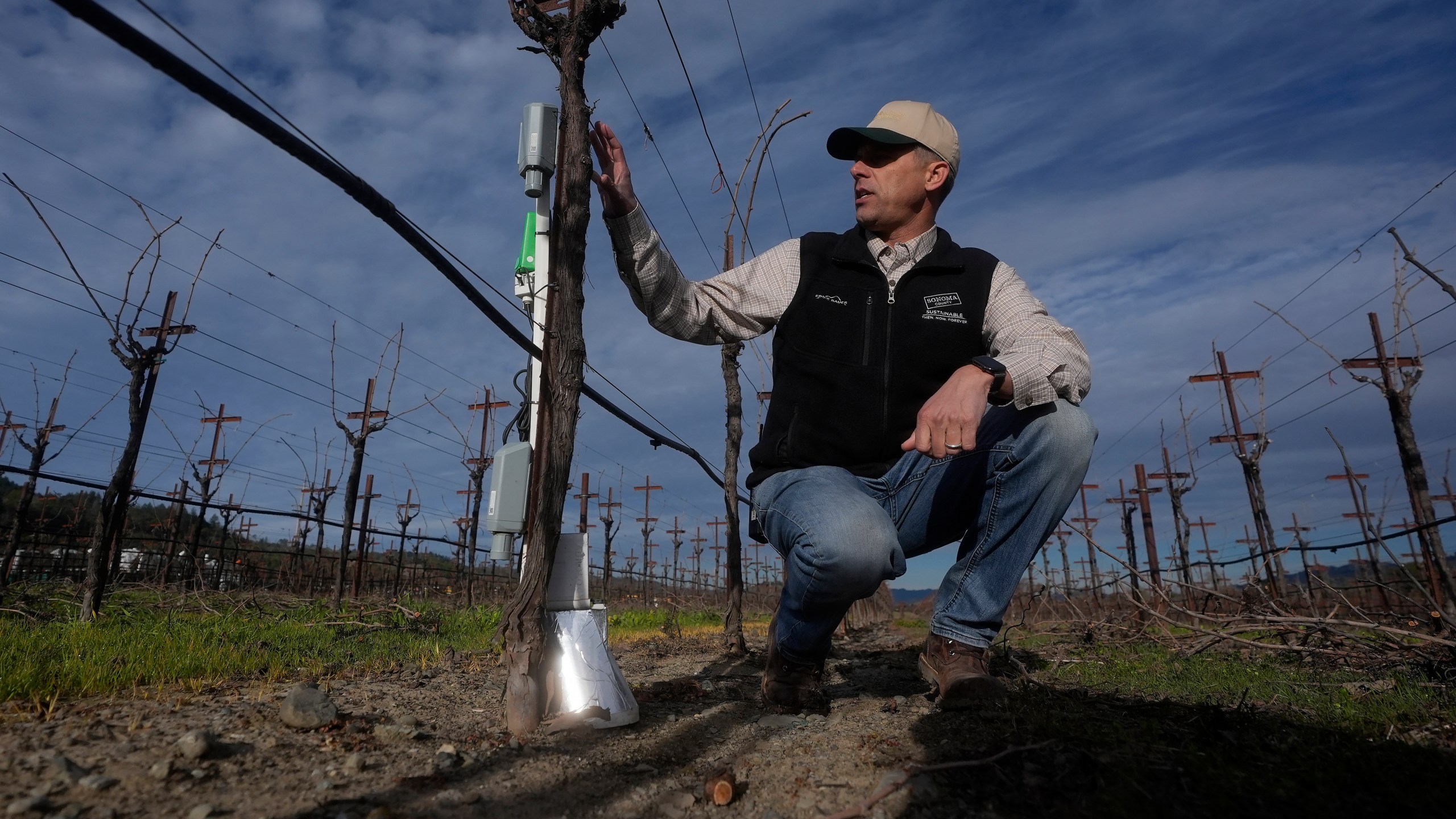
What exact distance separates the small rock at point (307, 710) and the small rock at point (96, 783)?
46 cm

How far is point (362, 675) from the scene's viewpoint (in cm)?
300

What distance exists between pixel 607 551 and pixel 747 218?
2064cm

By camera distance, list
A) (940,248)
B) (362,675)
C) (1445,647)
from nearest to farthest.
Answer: (940,248), (1445,647), (362,675)

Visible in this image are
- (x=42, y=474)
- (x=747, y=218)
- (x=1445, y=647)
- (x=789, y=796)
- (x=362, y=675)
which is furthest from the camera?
(x=747, y=218)

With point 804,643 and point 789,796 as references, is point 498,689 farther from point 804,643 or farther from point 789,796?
point 789,796

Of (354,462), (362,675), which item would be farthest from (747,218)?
(354,462)

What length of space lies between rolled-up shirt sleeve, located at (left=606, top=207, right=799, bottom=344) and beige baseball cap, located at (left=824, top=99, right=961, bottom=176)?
38cm

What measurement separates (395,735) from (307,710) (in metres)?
0.26

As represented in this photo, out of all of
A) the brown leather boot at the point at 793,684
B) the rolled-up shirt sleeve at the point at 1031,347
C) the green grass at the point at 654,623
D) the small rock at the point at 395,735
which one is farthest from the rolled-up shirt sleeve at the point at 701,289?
the green grass at the point at 654,623

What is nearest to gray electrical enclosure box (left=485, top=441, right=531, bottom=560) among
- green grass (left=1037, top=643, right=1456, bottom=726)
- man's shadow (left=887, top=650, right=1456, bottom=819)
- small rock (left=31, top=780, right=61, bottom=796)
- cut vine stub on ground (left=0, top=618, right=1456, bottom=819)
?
cut vine stub on ground (left=0, top=618, right=1456, bottom=819)

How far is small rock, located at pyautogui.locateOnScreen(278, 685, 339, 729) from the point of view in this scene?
1714 mm

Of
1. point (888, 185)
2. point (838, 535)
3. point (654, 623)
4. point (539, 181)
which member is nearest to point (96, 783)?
point (838, 535)

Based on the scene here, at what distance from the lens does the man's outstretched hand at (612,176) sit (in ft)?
6.56

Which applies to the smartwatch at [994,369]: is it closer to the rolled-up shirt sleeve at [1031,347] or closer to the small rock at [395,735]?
the rolled-up shirt sleeve at [1031,347]
